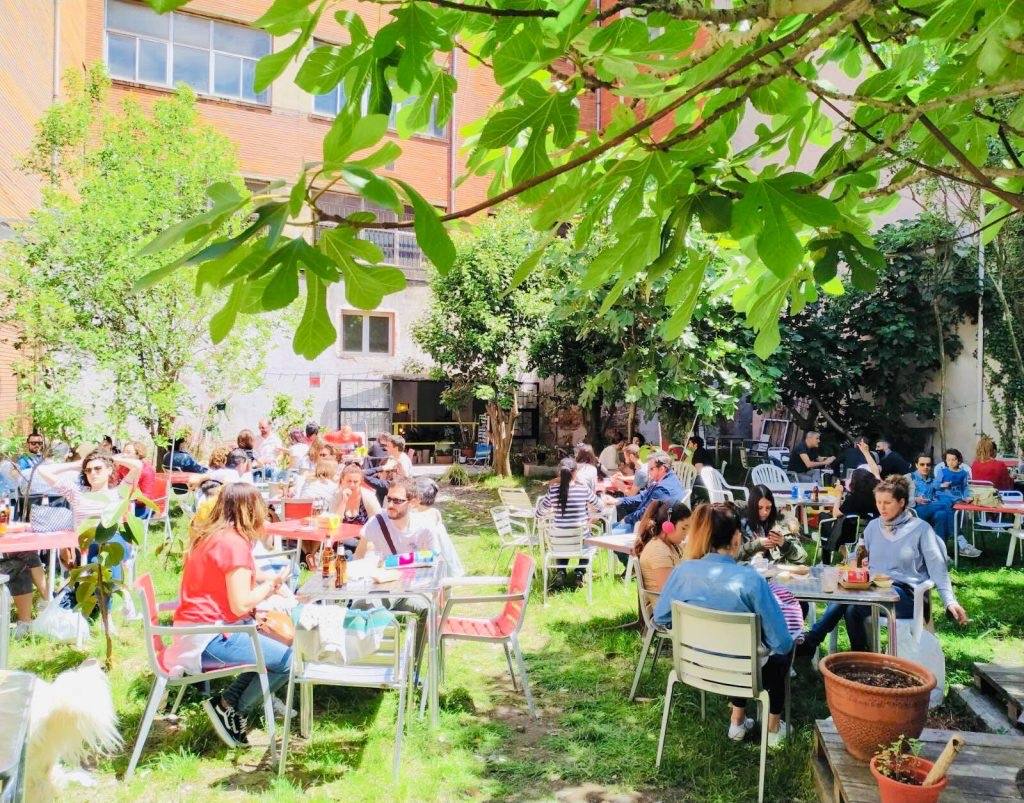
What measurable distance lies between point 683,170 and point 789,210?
0.41 m

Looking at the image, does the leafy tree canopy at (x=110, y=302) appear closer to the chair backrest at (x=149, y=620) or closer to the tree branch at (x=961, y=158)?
the chair backrest at (x=149, y=620)

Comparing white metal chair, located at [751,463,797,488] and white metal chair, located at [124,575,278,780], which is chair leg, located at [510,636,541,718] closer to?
white metal chair, located at [124,575,278,780]

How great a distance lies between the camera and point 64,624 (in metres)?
5.89

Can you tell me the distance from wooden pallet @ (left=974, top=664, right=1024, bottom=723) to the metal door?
57.9 ft

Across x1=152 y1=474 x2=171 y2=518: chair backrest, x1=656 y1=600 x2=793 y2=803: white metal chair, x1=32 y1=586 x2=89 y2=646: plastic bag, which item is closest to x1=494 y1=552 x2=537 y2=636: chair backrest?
x1=656 y1=600 x2=793 y2=803: white metal chair

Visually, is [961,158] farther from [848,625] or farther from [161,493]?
[161,493]

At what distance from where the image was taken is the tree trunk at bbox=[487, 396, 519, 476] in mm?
18672

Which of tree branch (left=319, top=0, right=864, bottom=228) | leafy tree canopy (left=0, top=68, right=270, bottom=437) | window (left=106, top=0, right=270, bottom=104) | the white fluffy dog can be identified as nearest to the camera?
tree branch (left=319, top=0, right=864, bottom=228)

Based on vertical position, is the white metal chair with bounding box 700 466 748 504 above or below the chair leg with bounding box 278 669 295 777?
above

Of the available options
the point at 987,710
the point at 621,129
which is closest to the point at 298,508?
the point at 987,710

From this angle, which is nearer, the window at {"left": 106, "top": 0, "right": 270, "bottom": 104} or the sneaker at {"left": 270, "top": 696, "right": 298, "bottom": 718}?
the sneaker at {"left": 270, "top": 696, "right": 298, "bottom": 718}

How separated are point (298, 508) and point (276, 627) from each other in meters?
3.65

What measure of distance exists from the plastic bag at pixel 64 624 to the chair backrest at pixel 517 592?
11.0ft

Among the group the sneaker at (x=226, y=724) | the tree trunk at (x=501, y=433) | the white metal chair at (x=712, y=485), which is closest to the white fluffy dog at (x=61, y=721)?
the sneaker at (x=226, y=724)
